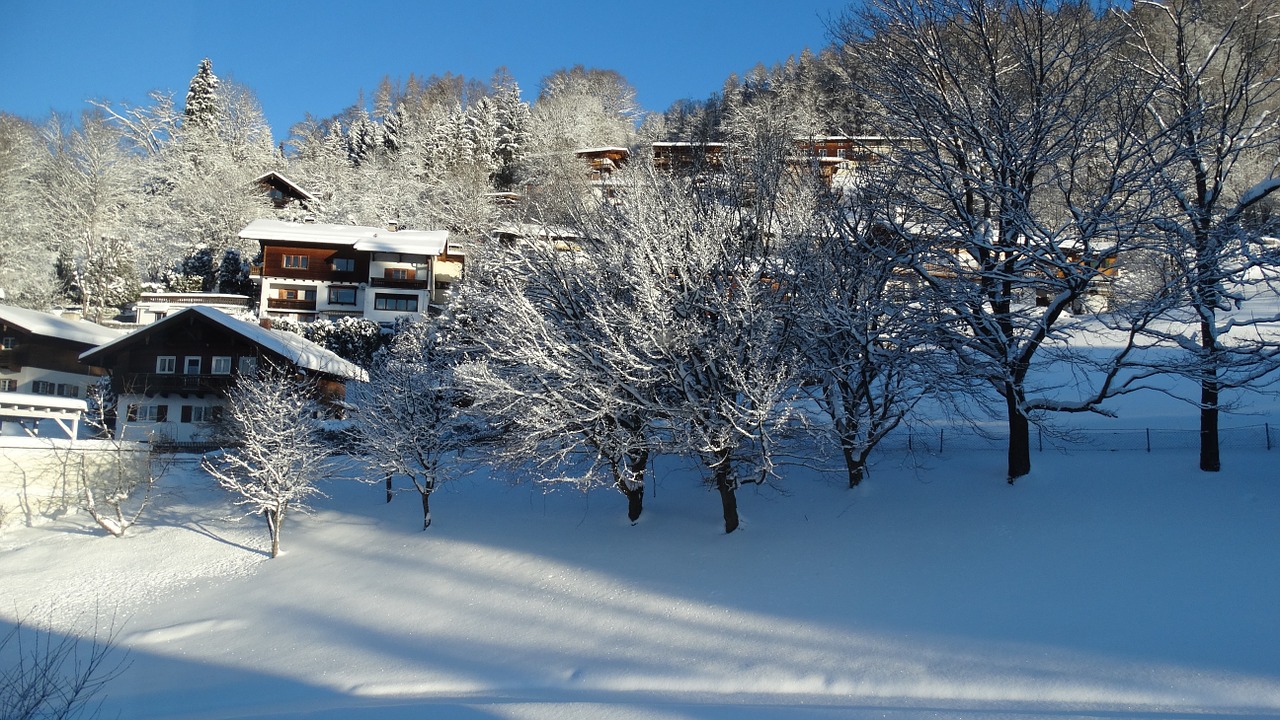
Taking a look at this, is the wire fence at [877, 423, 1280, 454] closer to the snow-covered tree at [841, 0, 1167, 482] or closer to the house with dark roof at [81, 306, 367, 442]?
the snow-covered tree at [841, 0, 1167, 482]

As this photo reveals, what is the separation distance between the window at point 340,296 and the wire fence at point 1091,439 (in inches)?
1608

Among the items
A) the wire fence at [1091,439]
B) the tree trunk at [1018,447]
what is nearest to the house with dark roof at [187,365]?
the wire fence at [1091,439]

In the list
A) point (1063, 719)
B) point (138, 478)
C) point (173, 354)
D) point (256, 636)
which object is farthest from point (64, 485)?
point (1063, 719)

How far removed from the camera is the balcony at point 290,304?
51.5 m

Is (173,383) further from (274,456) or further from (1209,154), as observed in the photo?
(1209,154)

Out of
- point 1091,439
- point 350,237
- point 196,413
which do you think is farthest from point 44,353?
point 1091,439

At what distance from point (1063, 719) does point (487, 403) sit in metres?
12.7

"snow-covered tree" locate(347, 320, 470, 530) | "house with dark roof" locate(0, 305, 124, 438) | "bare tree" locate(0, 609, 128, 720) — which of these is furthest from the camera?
"house with dark roof" locate(0, 305, 124, 438)

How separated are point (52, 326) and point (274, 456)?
25347 millimetres

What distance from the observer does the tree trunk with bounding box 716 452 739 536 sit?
683 inches

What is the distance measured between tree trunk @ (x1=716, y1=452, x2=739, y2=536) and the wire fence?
4.99 m

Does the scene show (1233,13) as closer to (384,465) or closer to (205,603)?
(384,465)

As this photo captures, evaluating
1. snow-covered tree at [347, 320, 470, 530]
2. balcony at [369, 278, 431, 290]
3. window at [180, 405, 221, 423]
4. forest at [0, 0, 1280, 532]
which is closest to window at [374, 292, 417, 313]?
balcony at [369, 278, 431, 290]

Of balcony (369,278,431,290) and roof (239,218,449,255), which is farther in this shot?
balcony (369,278,431,290)
